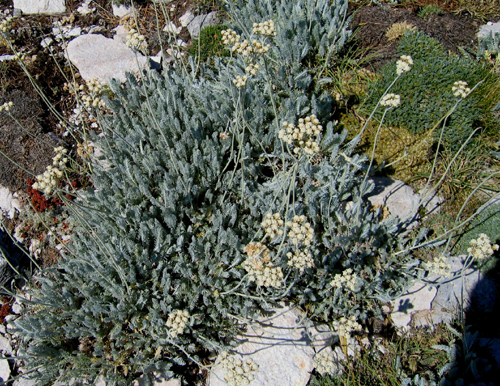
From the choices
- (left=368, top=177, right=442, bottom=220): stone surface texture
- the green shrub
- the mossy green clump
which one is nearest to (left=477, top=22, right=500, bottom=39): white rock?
the green shrub

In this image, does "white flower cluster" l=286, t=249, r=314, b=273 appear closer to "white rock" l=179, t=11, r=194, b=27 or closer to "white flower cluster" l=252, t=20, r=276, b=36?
"white flower cluster" l=252, t=20, r=276, b=36

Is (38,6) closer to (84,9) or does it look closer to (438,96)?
(84,9)

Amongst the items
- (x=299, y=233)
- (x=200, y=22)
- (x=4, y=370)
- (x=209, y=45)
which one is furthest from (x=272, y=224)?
(x=200, y=22)

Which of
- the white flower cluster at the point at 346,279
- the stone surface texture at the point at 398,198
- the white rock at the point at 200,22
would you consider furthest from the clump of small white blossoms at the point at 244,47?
the white rock at the point at 200,22

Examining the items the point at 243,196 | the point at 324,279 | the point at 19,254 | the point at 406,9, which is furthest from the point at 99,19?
the point at 324,279

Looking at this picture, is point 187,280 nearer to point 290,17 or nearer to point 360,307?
point 360,307

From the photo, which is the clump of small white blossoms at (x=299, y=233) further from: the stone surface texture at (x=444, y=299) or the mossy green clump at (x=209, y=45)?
the mossy green clump at (x=209, y=45)

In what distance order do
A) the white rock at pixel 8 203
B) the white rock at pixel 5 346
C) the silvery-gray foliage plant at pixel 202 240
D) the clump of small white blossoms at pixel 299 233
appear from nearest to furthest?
the clump of small white blossoms at pixel 299 233 < the silvery-gray foliage plant at pixel 202 240 < the white rock at pixel 5 346 < the white rock at pixel 8 203

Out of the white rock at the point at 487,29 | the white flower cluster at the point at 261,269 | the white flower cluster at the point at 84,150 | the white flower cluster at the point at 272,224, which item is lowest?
the white flower cluster at the point at 261,269
